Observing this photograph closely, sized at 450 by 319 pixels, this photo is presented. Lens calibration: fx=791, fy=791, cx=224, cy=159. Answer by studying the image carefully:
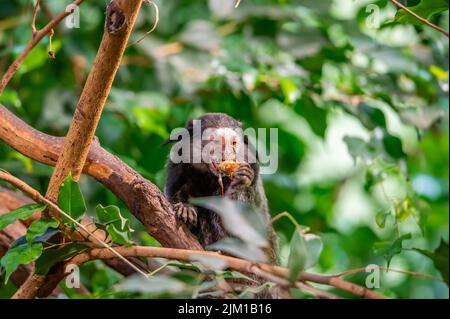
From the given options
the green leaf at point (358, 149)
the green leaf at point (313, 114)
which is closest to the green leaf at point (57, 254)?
the green leaf at point (358, 149)

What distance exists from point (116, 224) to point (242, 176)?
2.97 feet

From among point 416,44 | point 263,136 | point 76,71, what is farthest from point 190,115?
point 416,44

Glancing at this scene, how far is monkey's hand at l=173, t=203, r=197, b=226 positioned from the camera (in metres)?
3.17

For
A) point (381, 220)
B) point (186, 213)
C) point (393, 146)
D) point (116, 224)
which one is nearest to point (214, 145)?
point (186, 213)

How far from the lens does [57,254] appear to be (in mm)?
Result: 2615

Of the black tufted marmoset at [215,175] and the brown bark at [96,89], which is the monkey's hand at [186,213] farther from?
the brown bark at [96,89]

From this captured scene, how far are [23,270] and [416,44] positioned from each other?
109 inches

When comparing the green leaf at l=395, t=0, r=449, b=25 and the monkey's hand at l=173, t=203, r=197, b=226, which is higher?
the green leaf at l=395, t=0, r=449, b=25

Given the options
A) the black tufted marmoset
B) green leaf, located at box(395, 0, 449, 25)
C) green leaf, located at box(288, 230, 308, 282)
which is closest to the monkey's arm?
the black tufted marmoset

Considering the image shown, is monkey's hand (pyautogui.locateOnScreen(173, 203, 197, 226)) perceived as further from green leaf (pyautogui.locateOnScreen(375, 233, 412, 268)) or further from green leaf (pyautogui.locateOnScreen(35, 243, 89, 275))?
green leaf (pyautogui.locateOnScreen(375, 233, 412, 268))

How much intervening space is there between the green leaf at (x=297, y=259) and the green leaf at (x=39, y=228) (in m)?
0.85

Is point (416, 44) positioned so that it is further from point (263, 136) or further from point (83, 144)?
point (83, 144)

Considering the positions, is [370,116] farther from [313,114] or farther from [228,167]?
[228,167]

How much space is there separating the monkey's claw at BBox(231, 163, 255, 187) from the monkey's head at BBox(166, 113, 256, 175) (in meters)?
0.07
